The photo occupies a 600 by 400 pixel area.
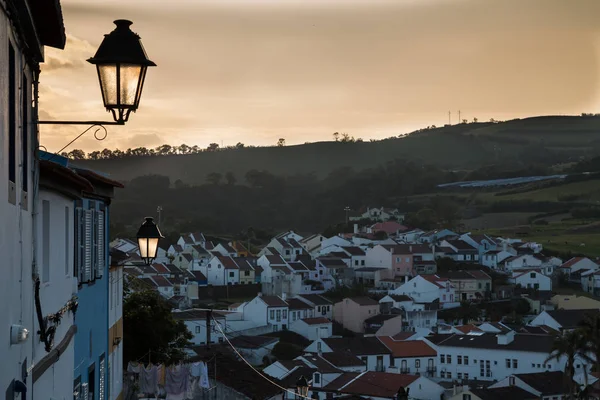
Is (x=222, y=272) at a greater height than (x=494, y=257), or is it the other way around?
(x=494, y=257)

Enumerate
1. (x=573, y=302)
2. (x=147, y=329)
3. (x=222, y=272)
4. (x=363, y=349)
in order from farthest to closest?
(x=222, y=272) → (x=573, y=302) → (x=363, y=349) → (x=147, y=329)

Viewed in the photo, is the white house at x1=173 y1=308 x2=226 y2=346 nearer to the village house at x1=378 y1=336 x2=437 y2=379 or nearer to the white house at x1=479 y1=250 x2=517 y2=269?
the village house at x1=378 y1=336 x2=437 y2=379

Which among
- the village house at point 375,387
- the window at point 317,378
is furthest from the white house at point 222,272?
the window at point 317,378

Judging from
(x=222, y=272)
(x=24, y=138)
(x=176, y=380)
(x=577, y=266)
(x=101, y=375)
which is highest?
(x=24, y=138)

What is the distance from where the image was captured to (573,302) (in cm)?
8950

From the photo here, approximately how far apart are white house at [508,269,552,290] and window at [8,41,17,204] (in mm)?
95538

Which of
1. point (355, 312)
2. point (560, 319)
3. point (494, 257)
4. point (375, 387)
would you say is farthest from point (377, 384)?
→ point (494, 257)

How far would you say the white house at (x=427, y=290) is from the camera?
92.2 m

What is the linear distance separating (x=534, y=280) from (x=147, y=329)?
76.8 meters

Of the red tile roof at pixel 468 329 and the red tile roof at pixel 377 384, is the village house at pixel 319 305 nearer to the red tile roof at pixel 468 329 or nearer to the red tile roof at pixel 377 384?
the red tile roof at pixel 468 329

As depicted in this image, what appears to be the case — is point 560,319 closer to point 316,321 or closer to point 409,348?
point 409,348

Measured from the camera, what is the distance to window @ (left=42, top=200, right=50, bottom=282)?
8052 millimetres

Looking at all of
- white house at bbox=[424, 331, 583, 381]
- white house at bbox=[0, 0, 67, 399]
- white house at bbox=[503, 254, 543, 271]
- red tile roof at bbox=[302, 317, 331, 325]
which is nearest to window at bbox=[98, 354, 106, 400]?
white house at bbox=[0, 0, 67, 399]

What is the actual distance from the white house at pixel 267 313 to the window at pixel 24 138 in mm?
72630
